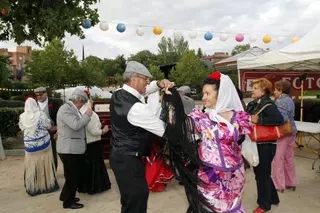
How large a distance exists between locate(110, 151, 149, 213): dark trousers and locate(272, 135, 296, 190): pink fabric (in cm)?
282

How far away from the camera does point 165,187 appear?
4.88m

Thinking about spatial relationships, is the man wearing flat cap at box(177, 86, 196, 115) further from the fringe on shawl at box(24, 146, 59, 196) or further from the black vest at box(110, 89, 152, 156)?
the black vest at box(110, 89, 152, 156)

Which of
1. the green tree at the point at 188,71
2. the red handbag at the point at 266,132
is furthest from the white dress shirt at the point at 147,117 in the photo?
the green tree at the point at 188,71

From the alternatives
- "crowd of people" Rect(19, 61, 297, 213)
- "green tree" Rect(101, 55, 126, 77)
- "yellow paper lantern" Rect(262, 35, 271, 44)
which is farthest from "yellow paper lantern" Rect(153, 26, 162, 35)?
"green tree" Rect(101, 55, 126, 77)

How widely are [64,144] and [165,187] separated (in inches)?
72.2

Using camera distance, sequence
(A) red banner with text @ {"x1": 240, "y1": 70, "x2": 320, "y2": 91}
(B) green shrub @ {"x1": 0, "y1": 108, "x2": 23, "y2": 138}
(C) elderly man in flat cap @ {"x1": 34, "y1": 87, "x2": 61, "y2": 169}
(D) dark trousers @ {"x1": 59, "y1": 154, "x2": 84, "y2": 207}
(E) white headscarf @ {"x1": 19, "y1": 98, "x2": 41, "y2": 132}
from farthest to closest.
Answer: (B) green shrub @ {"x1": 0, "y1": 108, "x2": 23, "y2": 138} < (A) red banner with text @ {"x1": 240, "y1": 70, "x2": 320, "y2": 91} < (C) elderly man in flat cap @ {"x1": 34, "y1": 87, "x2": 61, "y2": 169} < (E) white headscarf @ {"x1": 19, "y1": 98, "x2": 41, "y2": 132} < (D) dark trousers @ {"x1": 59, "y1": 154, "x2": 84, "y2": 207}

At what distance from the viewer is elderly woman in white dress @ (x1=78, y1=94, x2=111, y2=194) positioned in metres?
4.62

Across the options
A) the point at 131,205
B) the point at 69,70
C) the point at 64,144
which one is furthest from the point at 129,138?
the point at 69,70

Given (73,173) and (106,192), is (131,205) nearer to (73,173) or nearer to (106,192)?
(73,173)

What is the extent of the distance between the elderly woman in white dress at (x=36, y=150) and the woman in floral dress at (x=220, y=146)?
3138 mm

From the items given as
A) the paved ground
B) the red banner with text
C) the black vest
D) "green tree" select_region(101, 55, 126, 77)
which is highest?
"green tree" select_region(101, 55, 126, 77)

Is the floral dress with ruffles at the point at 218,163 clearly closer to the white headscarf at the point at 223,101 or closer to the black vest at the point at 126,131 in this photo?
the white headscarf at the point at 223,101

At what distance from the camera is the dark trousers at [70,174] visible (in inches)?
157

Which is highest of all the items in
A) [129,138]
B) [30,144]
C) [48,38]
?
[48,38]
